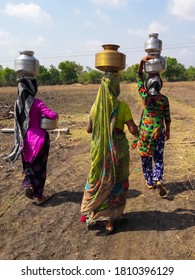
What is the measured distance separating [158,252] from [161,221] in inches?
28.9

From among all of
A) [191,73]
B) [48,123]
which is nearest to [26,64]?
[48,123]

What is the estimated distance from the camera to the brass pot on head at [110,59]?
3.68 metres

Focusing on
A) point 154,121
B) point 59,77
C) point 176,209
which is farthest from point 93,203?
point 59,77

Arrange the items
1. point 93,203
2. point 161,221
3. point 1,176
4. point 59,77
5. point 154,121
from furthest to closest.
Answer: point 59,77 < point 1,176 < point 154,121 < point 161,221 < point 93,203

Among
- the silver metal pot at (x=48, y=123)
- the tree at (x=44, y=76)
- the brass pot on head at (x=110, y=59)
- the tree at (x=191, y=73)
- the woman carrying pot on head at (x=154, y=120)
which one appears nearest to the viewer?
the brass pot on head at (x=110, y=59)

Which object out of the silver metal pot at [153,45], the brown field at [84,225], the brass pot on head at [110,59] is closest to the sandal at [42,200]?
the brown field at [84,225]

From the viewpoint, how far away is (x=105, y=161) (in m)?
3.89

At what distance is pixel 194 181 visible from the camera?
5641mm

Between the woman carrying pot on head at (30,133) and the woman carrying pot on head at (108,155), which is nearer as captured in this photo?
the woman carrying pot on head at (108,155)

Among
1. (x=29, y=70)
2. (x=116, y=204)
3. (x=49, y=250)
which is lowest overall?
(x=49, y=250)

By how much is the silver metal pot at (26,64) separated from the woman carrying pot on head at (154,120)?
148 centimetres

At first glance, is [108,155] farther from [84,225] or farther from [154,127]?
[154,127]

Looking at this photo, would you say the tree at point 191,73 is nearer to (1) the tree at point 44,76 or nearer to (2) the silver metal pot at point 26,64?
(1) the tree at point 44,76

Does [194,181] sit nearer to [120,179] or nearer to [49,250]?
[120,179]
